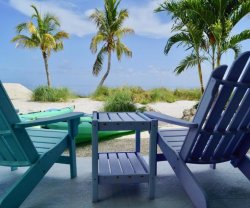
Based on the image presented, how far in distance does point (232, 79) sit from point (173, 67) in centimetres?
540

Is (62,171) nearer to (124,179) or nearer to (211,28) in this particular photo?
(124,179)

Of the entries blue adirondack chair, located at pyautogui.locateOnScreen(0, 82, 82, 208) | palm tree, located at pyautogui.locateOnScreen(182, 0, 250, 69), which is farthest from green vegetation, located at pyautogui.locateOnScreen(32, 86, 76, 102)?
blue adirondack chair, located at pyautogui.locateOnScreen(0, 82, 82, 208)

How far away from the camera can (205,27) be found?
247 inches

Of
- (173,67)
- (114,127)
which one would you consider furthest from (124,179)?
(173,67)

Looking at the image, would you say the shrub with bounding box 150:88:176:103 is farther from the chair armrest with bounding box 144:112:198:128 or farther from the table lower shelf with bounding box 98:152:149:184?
the chair armrest with bounding box 144:112:198:128

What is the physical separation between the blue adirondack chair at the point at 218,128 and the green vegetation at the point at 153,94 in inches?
252

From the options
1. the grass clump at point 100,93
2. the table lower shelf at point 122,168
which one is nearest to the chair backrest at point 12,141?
the table lower shelf at point 122,168

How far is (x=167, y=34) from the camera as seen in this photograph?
684 cm

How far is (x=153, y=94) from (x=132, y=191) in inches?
286

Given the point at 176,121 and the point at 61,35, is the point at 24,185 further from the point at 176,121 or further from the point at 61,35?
the point at 61,35

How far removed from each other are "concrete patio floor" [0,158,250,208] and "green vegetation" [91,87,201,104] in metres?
6.05

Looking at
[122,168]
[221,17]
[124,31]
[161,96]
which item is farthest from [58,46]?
[122,168]

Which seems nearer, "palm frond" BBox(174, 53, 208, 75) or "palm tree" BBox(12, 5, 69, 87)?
"palm frond" BBox(174, 53, 208, 75)

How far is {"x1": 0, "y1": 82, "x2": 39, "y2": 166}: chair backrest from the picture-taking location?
1.55 metres
